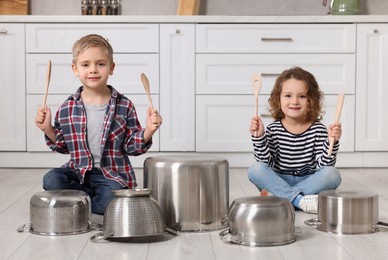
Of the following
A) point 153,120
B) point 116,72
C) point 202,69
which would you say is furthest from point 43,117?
point 202,69

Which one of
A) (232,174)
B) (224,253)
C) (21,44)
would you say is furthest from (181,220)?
(21,44)

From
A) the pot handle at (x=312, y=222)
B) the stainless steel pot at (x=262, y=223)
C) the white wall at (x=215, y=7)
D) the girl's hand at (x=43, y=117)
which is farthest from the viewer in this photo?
the white wall at (x=215, y=7)

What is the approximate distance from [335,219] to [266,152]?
59cm

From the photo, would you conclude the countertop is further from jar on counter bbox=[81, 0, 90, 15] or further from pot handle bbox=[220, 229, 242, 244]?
pot handle bbox=[220, 229, 242, 244]

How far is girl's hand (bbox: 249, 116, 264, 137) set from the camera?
2.75 m

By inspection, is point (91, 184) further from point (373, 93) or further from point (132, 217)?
point (373, 93)

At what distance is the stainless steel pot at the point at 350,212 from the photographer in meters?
2.29

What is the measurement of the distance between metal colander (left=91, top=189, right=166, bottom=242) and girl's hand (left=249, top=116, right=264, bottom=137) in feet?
2.18

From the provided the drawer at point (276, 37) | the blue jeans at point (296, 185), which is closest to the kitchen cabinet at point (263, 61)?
the drawer at point (276, 37)

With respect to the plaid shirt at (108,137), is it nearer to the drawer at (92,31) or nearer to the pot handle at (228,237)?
the pot handle at (228,237)

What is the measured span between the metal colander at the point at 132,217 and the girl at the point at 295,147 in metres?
0.70

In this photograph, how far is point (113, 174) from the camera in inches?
109

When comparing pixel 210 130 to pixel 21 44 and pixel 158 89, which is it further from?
pixel 21 44

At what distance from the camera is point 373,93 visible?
4.20 metres
